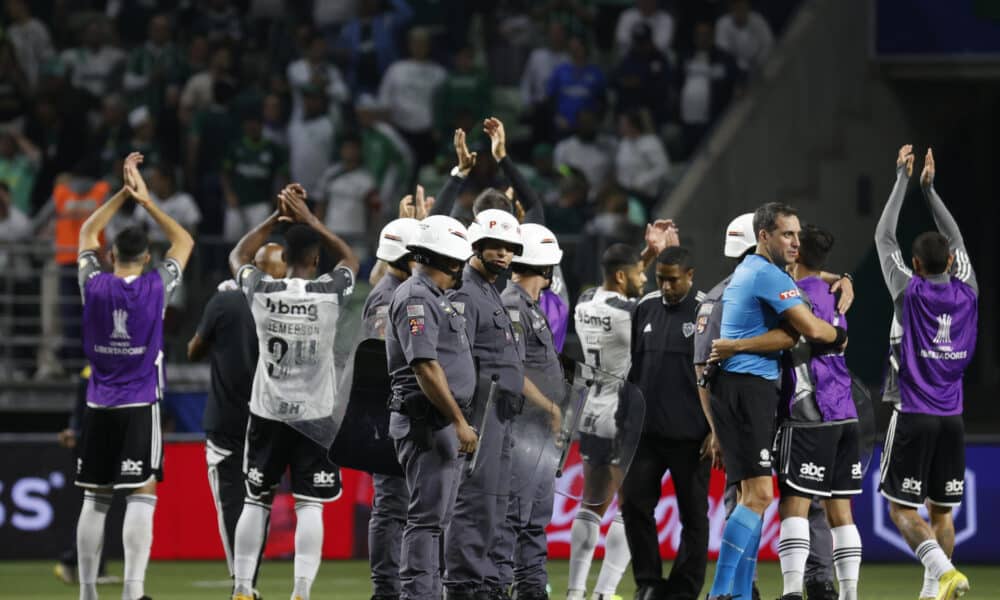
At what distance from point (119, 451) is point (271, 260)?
1.69 m

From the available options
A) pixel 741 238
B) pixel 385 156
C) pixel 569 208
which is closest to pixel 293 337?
pixel 741 238

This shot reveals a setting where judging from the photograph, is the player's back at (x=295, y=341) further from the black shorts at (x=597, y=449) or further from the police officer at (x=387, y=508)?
the black shorts at (x=597, y=449)

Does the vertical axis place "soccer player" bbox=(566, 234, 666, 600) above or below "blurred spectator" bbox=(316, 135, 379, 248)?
below

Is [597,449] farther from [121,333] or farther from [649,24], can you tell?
[649,24]

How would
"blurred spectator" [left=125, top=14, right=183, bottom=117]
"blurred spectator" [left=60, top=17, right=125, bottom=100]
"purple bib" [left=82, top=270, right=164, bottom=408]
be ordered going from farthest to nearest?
"blurred spectator" [left=60, top=17, right=125, bottom=100], "blurred spectator" [left=125, top=14, right=183, bottom=117], "purple bib" [left=82, top=270, right=164, bottom=408]

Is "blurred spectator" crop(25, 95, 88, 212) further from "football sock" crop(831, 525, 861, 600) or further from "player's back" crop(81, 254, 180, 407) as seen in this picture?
"football sock" crop(831, 525, 861, 600)

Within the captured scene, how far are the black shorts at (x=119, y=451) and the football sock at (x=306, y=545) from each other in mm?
998

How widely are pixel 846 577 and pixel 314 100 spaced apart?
464 inches

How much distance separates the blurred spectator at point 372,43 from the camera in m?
23.9

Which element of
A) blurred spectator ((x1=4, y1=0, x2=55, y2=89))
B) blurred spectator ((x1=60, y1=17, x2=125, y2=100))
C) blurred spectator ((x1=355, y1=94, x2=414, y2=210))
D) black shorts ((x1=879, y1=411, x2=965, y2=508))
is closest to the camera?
black shorts ((x1=879, y1=411, x2=965, y2=508))

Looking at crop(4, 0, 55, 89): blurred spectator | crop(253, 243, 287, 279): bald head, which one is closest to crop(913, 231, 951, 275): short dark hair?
crop(253, 243, 287, 279): bald head

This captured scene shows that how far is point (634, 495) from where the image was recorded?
13.1 m

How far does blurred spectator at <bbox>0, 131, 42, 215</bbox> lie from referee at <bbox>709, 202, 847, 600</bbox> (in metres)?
12.5

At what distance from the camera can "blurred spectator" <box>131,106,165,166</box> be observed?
22516 millimetres
